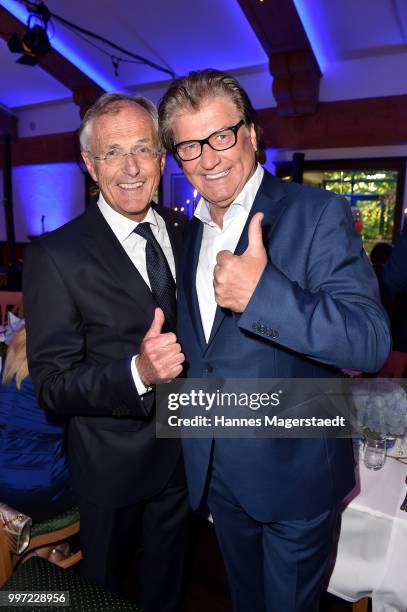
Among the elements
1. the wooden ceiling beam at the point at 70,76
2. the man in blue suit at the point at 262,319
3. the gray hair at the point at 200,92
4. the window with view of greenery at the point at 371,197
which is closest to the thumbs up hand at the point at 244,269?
the man in blue suit at the point at 262,319

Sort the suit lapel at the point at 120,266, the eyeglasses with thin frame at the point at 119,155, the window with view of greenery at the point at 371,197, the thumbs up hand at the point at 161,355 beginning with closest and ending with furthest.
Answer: the thumbs up hand at the point at 161,355, the suit lapel at the point at 120,266, the eyeglasses with thin frame at the point at 119,155, the window with view of greenery at the point at 371,197

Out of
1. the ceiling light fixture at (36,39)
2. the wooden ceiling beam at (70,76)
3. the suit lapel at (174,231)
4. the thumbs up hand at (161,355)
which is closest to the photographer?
the thumbs up hand at (161,355)

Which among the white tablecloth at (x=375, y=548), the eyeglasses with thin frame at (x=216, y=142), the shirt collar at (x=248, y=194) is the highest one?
the eyeglasses with thin frame at (x=216, y=142)

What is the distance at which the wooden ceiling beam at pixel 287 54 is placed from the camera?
5988 mm

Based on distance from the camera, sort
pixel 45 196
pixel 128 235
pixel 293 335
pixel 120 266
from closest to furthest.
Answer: pixel 293 335, pixel 120 266, pixel 128 235, pixel 45 196

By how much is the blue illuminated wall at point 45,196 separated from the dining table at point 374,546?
10296 mm

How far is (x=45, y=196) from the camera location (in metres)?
11.5

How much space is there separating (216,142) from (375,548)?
1.36 m

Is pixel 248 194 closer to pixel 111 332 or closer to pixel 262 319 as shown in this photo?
pixel 262 319

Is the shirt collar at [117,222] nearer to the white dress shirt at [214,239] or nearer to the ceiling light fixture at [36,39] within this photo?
the white dress shirt at [214,239]

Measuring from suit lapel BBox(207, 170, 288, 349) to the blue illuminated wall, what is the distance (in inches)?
399

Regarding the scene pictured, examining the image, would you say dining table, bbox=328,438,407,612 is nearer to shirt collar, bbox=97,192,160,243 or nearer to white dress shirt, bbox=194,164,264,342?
white dress shirt, bbox=194,164,264,342

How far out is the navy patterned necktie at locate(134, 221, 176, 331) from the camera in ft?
4.77

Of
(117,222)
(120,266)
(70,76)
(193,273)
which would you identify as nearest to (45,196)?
(70,76)
